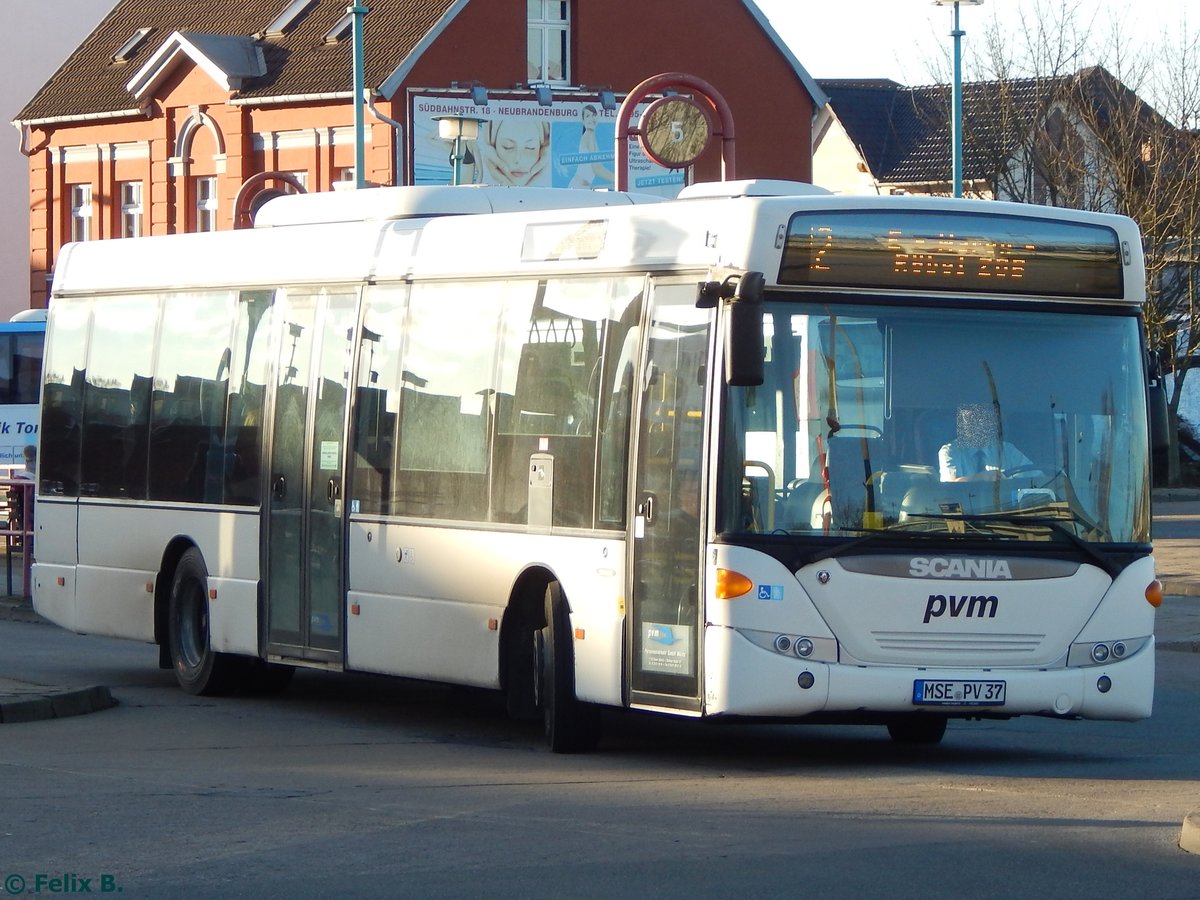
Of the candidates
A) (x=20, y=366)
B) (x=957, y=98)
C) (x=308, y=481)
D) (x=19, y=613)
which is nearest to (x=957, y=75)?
(x=957, y=98)

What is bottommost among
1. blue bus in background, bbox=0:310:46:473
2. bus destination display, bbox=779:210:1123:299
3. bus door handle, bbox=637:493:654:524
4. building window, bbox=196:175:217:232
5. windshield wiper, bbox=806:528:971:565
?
windshield wiper, bbox=806:528:971:565

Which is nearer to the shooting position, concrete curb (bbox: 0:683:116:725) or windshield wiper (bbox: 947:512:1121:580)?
windshield wiper (bbox: 947:512:1121:580)

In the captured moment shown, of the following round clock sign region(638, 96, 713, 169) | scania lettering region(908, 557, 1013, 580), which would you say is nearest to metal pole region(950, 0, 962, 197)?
round clock sign region(638, 96, 713, 169)

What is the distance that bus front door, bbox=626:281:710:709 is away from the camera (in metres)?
11.1

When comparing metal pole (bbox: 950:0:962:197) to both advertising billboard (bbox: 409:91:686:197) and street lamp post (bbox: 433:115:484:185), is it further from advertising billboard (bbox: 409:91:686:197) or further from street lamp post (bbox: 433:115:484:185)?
advertising billboard (bbox: 409:91:686:197)

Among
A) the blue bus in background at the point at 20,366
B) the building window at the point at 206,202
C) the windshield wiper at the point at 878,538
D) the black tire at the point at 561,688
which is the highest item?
the building window at the point at 206,202

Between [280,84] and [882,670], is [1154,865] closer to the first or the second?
[882,670]

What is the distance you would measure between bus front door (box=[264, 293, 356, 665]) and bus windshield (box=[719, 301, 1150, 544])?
3663mm

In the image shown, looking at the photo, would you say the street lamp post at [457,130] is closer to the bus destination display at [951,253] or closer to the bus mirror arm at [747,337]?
the bus destination display at [951,253]

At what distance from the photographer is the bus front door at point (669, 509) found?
36.4 ft

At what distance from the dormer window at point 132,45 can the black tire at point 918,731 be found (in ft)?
139

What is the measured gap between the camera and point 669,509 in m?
11.2

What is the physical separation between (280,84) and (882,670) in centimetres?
3699

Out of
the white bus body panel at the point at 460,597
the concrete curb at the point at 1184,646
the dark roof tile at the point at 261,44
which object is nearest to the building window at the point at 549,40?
the dark roof tile at the point at 261,44
